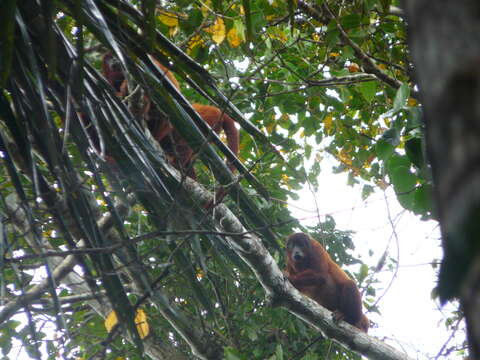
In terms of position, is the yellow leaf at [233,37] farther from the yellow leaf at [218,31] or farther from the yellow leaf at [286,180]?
the yellow leaf at [286,180]

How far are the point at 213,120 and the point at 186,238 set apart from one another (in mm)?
2474

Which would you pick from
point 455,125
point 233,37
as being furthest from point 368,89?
point 455,125

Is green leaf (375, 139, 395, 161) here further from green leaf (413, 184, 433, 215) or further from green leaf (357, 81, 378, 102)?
green leaf (357, 81, 378, 102)

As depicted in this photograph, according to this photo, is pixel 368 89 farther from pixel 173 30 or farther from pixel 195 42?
pixel 173 30

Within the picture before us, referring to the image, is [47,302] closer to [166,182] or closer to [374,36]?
[166,182]

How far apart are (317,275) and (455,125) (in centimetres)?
579

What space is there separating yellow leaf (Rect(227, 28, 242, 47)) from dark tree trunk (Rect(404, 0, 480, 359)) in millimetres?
2983

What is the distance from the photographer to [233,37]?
3.28 metres

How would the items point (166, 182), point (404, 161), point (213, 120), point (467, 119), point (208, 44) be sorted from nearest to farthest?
point (467, 119)
point (404, 161)
point (166, 182)
point (208, 44)
point (213, 120)

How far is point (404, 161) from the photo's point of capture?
7.46ft

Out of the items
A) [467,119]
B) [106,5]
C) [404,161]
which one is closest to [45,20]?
[106,5]

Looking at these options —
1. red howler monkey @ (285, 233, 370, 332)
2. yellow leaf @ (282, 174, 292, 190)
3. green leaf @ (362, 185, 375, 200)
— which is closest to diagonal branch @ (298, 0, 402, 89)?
green leaf @ (362, 185, 375, 200)

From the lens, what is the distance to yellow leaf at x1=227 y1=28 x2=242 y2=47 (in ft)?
10.7

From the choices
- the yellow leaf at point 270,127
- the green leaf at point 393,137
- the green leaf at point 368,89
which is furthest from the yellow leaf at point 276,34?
the green leaf at point 393,137
